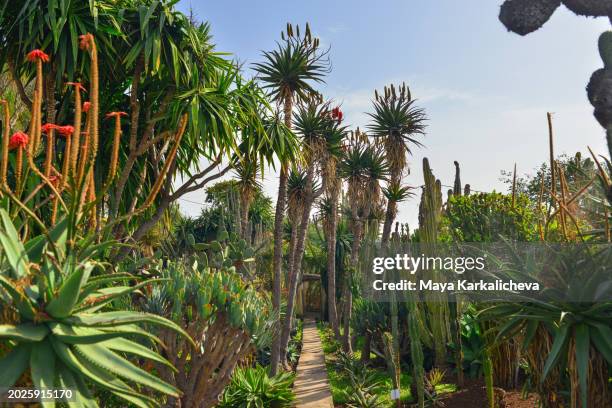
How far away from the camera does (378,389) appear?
10047 millimetres

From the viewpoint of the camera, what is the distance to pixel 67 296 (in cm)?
261

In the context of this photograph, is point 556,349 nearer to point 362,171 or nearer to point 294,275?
point 294,275

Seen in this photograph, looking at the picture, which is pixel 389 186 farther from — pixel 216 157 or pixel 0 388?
pixel 0 388

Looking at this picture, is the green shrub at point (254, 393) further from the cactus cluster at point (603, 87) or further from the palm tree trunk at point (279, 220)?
the cactus cluster at point (603, 87)

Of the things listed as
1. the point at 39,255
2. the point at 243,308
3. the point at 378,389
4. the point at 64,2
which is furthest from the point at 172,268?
the point at 378,389

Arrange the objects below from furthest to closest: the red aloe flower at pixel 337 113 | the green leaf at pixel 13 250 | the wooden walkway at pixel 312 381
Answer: the red aloe flower at pixel 337 113, the wooden walkway at pixel 312 381, the green leaf at pixel 13 250

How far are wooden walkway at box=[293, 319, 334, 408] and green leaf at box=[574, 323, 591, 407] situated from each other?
4949mm

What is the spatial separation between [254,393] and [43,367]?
5.92 m

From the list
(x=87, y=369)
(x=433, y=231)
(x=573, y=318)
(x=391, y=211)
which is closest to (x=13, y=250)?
(x=87, y=369)

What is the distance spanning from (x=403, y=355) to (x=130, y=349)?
31.4ft

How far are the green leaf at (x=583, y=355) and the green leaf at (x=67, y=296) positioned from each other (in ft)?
13.2

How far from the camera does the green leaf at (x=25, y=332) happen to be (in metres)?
2.44

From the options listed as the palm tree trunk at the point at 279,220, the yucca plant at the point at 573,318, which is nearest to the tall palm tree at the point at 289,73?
the palm tree trunk at the point at 279,220

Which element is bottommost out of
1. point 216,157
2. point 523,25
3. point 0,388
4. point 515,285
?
point 0,388
